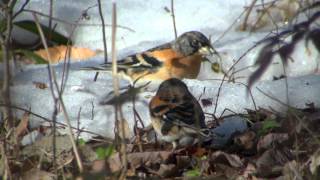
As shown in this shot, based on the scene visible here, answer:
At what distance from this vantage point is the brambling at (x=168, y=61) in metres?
6.36

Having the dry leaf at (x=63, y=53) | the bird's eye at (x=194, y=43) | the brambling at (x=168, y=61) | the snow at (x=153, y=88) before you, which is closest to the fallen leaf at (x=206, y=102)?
the snow at (x=153, y=88)

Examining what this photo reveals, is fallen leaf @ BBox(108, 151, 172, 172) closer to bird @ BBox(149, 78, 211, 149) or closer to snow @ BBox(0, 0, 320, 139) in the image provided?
bird @ BBox(149, 78, 211, 149)

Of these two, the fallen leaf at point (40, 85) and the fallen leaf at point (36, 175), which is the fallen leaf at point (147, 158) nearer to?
the fallen leaf at point (36, 175)

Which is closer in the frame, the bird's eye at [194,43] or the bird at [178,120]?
the bird at [178,120]

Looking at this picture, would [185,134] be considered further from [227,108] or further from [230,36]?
[230,36]

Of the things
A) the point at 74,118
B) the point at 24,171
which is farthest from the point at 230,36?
the point at 24,171

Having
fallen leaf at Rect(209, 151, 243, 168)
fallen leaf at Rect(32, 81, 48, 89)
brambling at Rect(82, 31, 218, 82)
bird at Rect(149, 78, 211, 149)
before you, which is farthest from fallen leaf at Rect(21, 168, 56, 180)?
brambling at Rect(82, 31, 218, 82)

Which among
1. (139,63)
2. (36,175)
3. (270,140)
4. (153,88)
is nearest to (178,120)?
(270,140)

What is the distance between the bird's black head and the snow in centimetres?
16

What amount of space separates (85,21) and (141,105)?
1.86m

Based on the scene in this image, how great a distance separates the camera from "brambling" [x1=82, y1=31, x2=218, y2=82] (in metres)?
6.36

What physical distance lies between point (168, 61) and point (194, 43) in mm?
223

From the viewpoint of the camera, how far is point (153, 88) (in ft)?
20.2

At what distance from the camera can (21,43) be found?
22.8 ft
